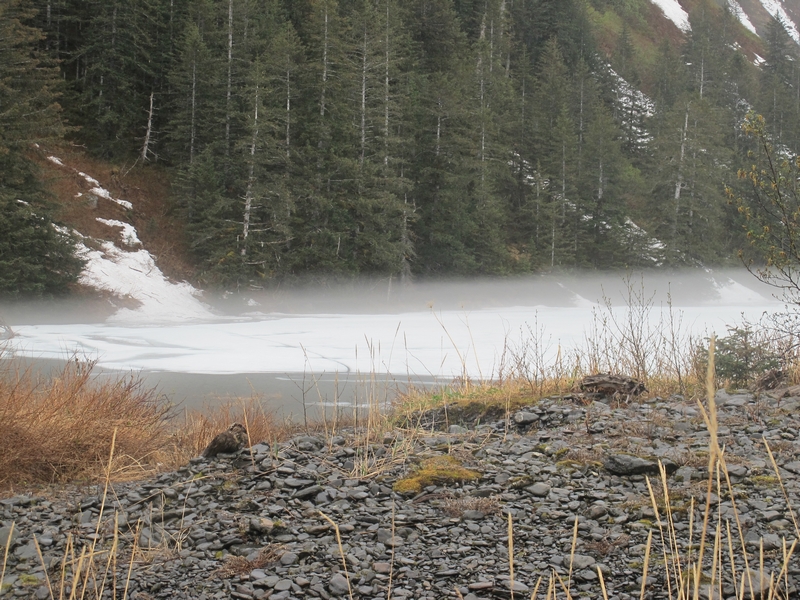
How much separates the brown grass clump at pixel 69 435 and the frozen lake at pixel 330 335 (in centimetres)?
125

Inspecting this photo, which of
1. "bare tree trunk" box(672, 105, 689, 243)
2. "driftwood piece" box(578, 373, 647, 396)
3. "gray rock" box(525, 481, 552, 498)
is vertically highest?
"bare tree trunk" box(672, 105, 689, 243)

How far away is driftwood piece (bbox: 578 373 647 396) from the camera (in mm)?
5805

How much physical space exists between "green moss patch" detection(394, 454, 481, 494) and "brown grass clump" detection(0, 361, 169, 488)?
1608 millimetres

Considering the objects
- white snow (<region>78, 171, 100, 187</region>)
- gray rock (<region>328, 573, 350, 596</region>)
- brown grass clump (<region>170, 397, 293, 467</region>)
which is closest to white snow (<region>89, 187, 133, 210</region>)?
white snow (<region>78, 171, 100, 187</region>)

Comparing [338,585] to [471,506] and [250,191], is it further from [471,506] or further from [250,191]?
[250,191]

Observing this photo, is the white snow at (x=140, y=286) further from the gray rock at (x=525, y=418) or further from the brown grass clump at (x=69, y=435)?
the gray rock at (x=525, y=418)

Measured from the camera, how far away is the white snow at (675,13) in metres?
69.2

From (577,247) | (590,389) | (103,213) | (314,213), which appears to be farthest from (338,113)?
(590,389)

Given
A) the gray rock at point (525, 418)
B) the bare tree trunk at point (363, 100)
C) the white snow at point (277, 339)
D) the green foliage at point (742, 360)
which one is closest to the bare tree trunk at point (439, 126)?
the bare tree trunk at point (363, 100)

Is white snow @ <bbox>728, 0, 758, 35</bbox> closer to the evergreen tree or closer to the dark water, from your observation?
the evergreen tree

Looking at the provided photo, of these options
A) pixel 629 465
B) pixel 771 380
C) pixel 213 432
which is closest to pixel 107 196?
pixel 213 432

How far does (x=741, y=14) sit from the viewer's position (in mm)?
84000

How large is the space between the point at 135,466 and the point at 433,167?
2593cm

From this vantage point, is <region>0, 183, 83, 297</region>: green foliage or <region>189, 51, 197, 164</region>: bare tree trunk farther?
<region>189, 51, 197, 164</region>: bare tree trunk
